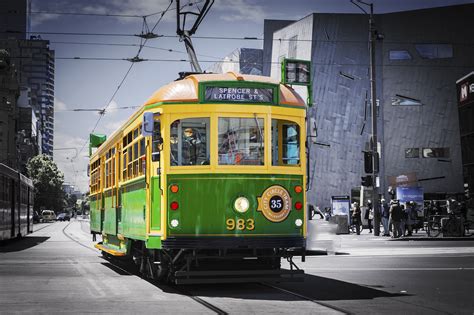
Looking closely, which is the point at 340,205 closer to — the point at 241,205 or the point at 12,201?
the point at 12,201

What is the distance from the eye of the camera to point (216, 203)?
12.0 m

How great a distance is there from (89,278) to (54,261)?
5.57 meters

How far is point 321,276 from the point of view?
1511cm

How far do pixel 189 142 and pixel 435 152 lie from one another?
58.6 meters

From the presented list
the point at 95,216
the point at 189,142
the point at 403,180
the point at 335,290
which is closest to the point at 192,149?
the point at 189,142

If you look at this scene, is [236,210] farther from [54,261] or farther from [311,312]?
[54,261]

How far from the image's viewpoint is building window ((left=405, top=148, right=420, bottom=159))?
223 ft

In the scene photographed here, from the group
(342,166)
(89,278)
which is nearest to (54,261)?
(89,278)

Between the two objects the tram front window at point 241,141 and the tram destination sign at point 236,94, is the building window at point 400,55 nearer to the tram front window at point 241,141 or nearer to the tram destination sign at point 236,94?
the tram destination sign at point 236,94

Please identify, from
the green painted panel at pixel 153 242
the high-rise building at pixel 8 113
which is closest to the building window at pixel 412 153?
the green painted panel at pixel 153 242

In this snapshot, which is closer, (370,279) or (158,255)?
(158,255)

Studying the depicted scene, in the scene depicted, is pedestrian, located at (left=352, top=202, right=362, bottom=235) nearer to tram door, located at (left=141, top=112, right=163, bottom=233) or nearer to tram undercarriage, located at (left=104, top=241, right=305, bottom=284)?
tram undercarriage, located at (left=104, top=241, right=305, bottom=284)

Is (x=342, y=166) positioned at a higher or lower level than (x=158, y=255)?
higher

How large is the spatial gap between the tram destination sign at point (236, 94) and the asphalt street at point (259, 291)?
3.02 meters
